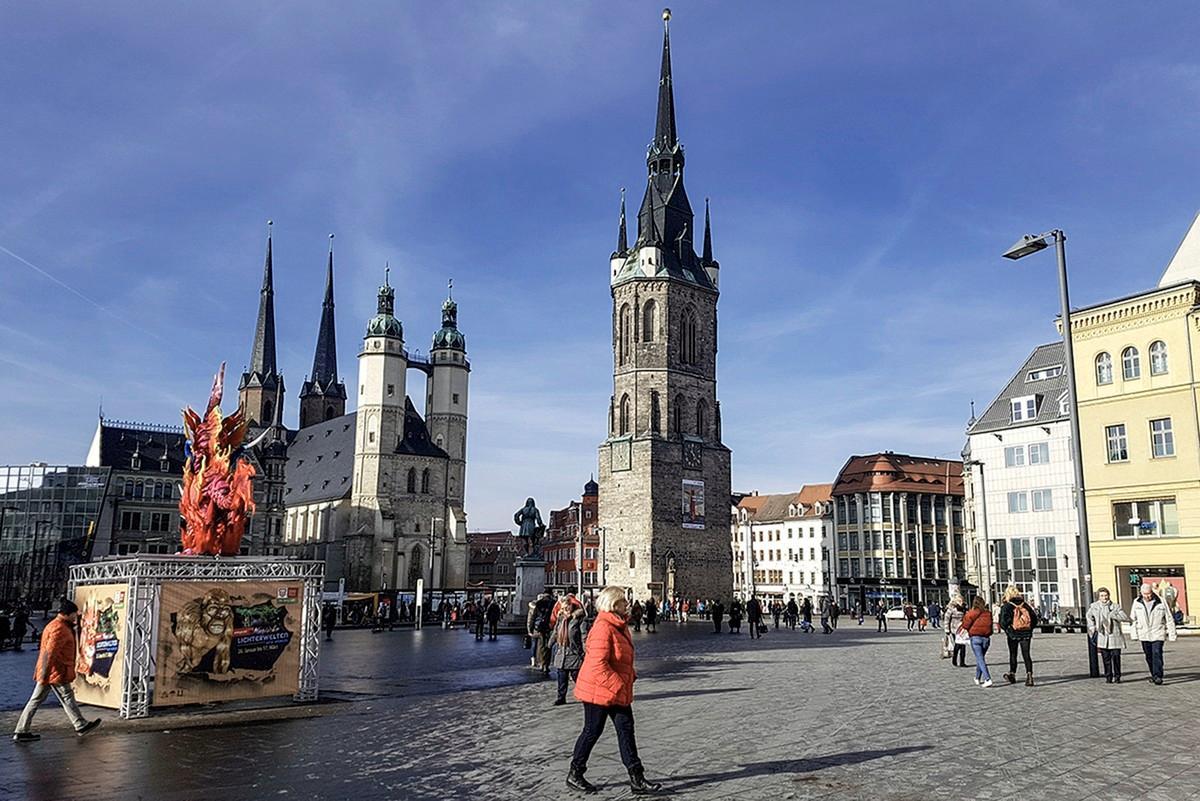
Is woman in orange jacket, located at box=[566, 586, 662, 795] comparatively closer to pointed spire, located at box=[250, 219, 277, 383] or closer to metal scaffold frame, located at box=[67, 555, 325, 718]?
metal scaffold frame, located at box=[67, 555, 325, 718]

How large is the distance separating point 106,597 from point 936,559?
74.8 metres

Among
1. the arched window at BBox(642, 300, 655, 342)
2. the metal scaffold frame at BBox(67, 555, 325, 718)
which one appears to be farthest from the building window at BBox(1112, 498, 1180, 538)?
the arched window at BBox(642, 300, 655, 342)

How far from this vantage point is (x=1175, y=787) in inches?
307

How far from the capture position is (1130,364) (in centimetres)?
3212

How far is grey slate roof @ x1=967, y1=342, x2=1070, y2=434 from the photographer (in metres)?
51.1

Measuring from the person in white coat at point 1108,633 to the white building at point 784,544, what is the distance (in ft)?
239

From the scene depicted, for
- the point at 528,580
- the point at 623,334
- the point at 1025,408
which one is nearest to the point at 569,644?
the point at 528,580

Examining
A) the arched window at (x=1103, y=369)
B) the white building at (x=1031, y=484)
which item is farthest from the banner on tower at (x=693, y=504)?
the arched window at (x=1103, y=369)

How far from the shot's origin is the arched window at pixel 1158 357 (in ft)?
102

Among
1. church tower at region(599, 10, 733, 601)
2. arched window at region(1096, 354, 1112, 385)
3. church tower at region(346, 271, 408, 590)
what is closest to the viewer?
arched window at region(1096, 354, 1112, 385)

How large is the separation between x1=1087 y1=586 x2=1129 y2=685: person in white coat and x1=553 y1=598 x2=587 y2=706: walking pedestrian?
8701mm

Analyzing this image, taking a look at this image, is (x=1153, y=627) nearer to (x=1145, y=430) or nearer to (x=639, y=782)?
(x=639, y=782)

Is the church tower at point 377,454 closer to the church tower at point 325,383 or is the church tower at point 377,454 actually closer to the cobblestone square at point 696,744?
the church tower at point 325,383

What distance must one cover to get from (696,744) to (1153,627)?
936 cm
